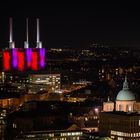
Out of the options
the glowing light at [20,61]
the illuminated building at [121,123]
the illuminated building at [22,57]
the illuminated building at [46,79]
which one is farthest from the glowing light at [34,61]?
the illuminated building at [121,123]

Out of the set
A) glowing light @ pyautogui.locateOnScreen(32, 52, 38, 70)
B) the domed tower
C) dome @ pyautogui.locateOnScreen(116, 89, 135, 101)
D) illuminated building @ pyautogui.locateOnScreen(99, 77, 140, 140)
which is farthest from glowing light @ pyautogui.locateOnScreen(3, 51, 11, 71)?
illuminated building @ pyautogui.locateOnScreen(99, 77, 140, 140)

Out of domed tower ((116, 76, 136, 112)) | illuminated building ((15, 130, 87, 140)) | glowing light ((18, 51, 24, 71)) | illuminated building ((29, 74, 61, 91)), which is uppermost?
glowing light ((18, 51, 24, 71))

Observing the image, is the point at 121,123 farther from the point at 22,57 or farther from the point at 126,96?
the point at 22,57

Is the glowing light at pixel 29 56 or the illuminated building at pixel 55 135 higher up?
the glowing light at pixel 29 56

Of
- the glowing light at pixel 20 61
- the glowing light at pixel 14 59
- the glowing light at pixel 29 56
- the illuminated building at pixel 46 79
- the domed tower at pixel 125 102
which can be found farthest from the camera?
the glowing light at pixel 29 56

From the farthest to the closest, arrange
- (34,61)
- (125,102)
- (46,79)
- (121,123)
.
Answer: (34,61), (46,79), (125,102), (121,123)

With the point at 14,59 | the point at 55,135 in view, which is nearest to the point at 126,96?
the point at 55,135

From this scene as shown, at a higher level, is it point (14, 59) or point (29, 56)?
point (29, 56)

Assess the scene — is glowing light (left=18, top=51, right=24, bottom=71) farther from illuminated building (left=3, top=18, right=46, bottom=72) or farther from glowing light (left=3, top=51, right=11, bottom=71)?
glowing light (left=3, top=51, right=11, bottom=71)

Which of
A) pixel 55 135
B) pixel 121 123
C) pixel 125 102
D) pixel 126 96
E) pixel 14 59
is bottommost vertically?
pixel 55 135

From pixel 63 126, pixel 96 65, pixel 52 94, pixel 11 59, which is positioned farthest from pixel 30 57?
pixel 63 126

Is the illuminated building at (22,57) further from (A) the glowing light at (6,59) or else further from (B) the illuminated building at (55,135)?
(B) the illuminated building at (55,135)
